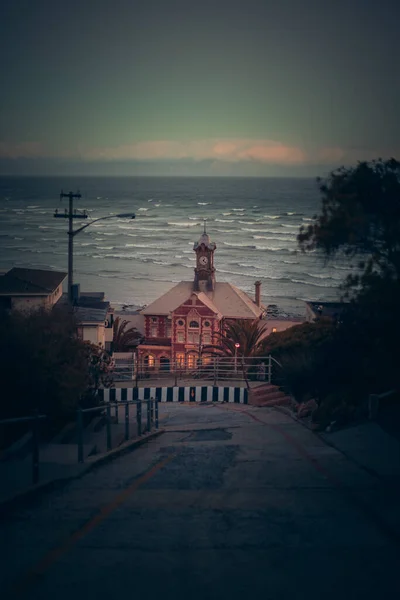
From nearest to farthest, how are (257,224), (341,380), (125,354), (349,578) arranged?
1. (349,578)
2. (341,380)
3. (125,354)
4. (257,224)

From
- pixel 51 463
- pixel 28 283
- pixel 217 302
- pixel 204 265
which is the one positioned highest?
pixel 51 463

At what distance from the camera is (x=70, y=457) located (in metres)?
11.8

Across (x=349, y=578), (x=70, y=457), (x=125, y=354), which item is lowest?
(x=125, y=354)

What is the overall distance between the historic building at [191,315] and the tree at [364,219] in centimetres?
4175

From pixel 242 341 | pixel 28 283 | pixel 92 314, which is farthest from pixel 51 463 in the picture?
pixel 242 341

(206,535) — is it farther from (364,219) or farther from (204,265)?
(204,265)

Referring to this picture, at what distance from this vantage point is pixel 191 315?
196ft

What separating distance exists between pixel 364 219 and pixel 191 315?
154ft

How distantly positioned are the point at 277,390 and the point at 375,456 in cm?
1824

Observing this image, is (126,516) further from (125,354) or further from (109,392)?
(125,354)

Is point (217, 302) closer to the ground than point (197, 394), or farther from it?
closer to the ground

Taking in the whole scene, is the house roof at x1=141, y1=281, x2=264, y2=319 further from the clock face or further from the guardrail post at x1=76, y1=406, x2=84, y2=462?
the guardrail post at x1=76, y1=406, x2=84, y2=462

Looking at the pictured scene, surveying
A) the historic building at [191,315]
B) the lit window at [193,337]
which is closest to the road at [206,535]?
the historic building at [191,315]

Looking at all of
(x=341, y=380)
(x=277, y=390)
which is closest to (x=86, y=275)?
(x=277, y=390)
